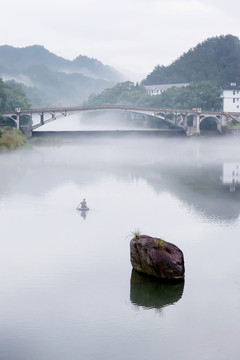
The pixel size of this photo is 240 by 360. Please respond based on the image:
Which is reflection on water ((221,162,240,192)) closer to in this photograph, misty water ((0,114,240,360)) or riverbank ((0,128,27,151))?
misty water ((0,114,240,360))

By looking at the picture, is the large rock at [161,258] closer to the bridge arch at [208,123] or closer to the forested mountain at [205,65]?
the bridge arch at [208,123]

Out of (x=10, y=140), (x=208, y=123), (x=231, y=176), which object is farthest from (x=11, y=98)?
(x=231, y=176)

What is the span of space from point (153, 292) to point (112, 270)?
2890mm

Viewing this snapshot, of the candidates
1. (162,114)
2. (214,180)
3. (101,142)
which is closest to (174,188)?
(214,180)

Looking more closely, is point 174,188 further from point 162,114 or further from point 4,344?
point 162,114

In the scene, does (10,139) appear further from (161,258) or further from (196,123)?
(161,258)

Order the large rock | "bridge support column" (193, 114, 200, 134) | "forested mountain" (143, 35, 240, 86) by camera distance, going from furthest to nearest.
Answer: "forested mountain" (143, 35, 240, 86), "bridge support column" (193, 114, 200, 134), the large rock

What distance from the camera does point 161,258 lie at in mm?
23031

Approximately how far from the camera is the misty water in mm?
18344

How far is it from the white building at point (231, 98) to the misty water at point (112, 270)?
70719 millimetres

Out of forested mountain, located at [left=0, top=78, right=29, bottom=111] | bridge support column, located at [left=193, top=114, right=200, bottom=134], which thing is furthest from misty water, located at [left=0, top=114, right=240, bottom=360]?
bridge support column, located at [left=193, top=114, right=200, bottom=134]

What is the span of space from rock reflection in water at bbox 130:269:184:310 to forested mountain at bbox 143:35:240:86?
5525 inches

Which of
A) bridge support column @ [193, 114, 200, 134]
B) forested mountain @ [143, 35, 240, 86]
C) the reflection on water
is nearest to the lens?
the reflection on water

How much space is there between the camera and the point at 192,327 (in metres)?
19.3
